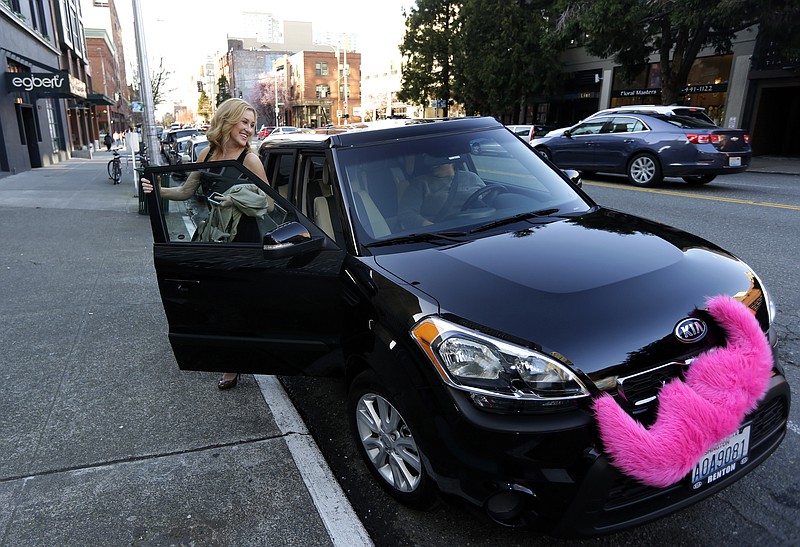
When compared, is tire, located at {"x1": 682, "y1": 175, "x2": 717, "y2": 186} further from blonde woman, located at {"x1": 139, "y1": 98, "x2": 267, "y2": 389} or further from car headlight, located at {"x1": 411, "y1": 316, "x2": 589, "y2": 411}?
car headlight, located at {"x1": 411, "y1": 316, "x2": 589, "y2": 411}

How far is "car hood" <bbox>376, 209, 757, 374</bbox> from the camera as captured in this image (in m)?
2.03

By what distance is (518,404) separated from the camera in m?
1.97

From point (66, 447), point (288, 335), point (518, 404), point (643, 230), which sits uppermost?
point (643, 230)

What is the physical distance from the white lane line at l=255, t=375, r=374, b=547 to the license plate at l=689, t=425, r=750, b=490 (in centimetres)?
135

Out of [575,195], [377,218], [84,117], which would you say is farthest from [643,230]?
[84,117]

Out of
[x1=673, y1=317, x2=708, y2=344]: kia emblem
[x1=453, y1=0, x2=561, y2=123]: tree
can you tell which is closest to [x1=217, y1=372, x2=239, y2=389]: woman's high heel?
[x1=673, y1=317, x2=708, y2=344]: kia emblem

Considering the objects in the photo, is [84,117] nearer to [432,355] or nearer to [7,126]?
[7,126]

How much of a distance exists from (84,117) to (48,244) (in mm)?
44304

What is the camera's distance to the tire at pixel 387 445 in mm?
2365

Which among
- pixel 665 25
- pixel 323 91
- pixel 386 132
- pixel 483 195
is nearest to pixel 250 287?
pixel 386 132

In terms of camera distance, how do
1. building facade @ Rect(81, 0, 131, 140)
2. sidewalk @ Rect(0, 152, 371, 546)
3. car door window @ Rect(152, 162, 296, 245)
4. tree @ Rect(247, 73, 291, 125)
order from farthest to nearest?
1. tree @ Rect(247, 73, 291, 125)
2. building facade @ Rect(81, 0, 131, 140)
3. car door window @ Rect(152, 162, 296, 245)
4. sidewalk @ Rect(0, 152, 371, 546)

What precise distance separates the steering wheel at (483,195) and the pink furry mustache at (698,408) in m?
1.41

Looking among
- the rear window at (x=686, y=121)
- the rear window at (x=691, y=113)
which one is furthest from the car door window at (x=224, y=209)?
the rear window at (x=691, y=113)

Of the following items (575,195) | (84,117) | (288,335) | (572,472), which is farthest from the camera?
(84,117)
